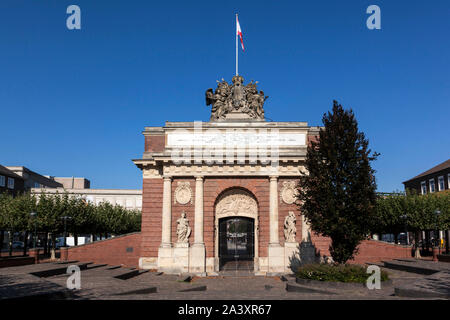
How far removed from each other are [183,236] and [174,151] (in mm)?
6174

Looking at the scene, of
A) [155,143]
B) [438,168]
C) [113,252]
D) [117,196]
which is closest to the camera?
[113,252]

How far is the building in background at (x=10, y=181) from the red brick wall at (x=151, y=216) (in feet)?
135

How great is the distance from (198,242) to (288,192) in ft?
24.4

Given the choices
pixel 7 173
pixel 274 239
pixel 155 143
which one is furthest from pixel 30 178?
pixel 274 239

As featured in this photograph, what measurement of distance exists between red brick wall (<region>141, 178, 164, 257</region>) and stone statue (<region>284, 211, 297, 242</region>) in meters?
9.13

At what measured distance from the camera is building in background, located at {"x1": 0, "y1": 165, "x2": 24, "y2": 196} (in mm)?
60906

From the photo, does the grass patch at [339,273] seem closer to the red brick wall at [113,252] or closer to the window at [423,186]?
the red brick wall at [113,252]

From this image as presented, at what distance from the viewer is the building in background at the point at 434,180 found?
53.1 meters

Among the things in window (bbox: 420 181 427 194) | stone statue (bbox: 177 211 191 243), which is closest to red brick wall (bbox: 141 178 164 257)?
stone statue (bbox: 177 211 191 243)

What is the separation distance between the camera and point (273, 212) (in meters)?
28.0

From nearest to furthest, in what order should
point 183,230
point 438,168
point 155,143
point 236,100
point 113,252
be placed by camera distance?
point 183,230 → point 113,252 → point 155,143 → point 236,100 → point 438,168

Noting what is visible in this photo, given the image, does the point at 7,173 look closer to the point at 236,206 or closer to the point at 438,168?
the point at 236,206
